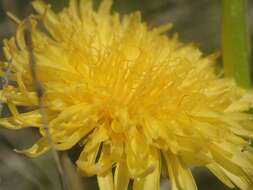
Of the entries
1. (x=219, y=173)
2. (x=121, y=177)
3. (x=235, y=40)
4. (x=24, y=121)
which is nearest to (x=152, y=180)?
(x=121, y=177)

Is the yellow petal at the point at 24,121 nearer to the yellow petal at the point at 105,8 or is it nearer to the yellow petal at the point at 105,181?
the yellow petal at the point at 105,181

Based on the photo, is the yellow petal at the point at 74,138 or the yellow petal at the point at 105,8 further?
the yellow petal at the point at 105,8

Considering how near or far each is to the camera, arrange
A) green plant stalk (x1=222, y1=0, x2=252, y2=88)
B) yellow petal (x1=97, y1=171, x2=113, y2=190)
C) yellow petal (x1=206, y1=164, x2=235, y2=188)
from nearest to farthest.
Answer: yellow petal (x1=97, y1=171, x2=113, y2=190) < yellow petal (x1=206, y1=164, x2=235, y2=188) < green plant stalk (x1=222, y1=0, x2=252, y2=88)

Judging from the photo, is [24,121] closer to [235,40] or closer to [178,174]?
[178,174]

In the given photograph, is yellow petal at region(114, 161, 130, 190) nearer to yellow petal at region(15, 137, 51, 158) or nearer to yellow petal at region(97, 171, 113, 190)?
yellow petal at region(97, 171, 113, 190)

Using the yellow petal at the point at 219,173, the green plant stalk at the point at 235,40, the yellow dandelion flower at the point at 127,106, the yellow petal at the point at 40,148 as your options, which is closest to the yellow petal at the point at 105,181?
the yellow dandelion flower at the point at 127,106

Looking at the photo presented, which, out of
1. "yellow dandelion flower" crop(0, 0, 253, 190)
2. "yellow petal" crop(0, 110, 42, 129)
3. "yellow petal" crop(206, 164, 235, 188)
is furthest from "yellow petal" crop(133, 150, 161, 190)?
"yellow petal" crop(0, 110, 42, 129)
